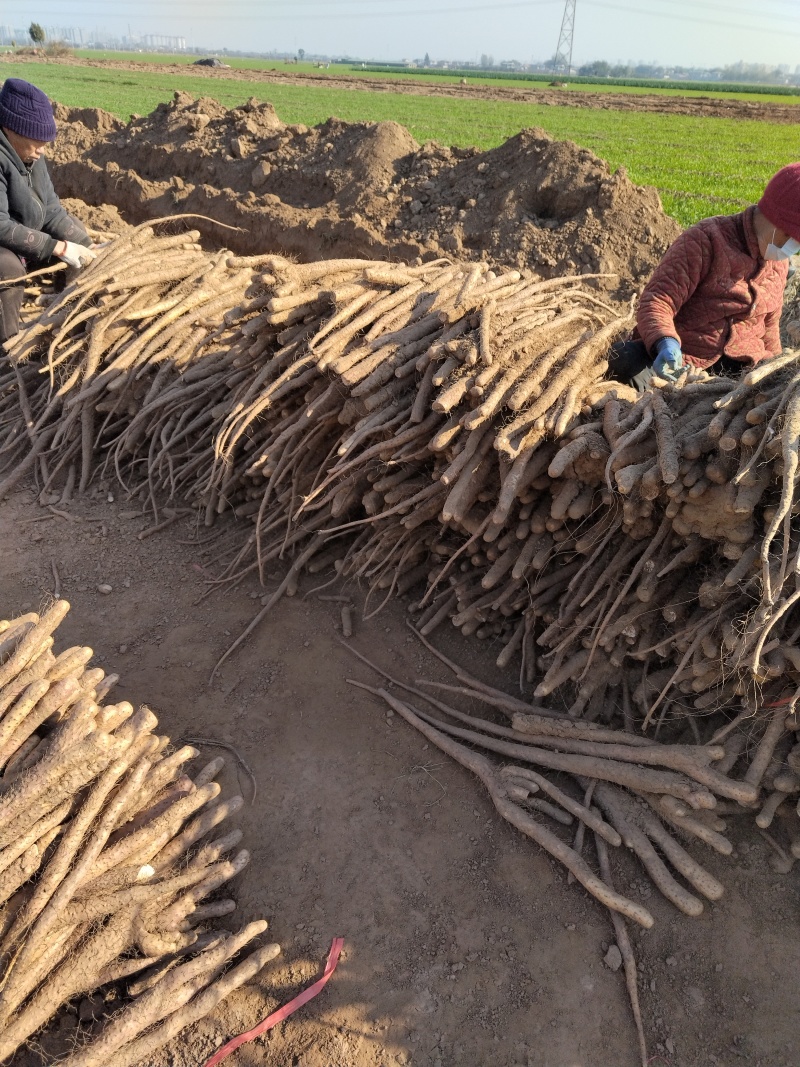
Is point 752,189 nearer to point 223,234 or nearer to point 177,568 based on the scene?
point 223,234

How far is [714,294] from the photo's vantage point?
11.4ft

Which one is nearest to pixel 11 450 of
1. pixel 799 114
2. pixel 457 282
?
pixel 457 282

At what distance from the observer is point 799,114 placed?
102ft

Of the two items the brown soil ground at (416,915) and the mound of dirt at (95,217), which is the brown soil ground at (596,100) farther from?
the brown soil ground at (416,915)

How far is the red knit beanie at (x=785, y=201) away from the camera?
9.91 ft

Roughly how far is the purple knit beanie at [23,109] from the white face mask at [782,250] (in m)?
4.18

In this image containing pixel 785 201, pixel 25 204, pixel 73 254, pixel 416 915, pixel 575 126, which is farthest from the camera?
pixel 575 126

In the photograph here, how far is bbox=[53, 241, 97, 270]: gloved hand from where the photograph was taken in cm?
475

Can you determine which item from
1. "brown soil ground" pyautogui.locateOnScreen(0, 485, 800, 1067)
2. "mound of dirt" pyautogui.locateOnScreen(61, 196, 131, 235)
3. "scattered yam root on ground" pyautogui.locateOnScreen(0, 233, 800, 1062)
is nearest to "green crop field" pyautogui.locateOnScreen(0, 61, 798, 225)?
"mound of dirt" pyautogui.locateOnScreen(61, 196, 131, 235)

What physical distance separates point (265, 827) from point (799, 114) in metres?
39.4

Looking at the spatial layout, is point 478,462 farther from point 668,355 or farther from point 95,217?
point 95,217

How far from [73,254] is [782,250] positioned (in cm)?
440

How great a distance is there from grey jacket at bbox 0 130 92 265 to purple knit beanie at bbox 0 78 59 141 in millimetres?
158

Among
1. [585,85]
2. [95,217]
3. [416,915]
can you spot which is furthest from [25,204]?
[585,85]
